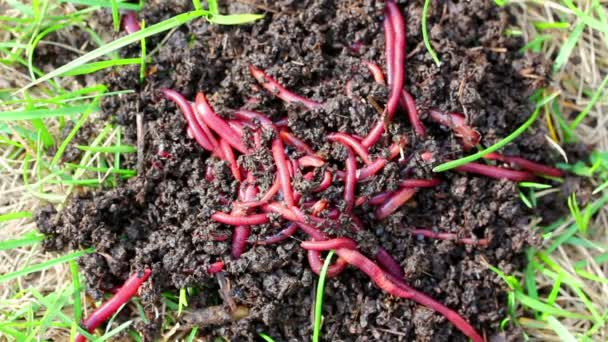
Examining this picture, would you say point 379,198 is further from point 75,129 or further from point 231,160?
point 75,129

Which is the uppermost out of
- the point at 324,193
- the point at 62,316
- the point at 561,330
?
the point at 324,193

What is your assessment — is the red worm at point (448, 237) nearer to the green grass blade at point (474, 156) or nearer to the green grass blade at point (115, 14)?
the green grass blade at point (474, 156)

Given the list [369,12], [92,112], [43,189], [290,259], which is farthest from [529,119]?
[43,189]

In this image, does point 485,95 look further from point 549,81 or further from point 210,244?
point 210,244

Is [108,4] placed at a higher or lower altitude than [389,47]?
higher

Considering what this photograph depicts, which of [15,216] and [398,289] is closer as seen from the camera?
[398,289]

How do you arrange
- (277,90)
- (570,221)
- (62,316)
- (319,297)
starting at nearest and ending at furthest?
(319,297), (62,316), (277,90), (570,221)

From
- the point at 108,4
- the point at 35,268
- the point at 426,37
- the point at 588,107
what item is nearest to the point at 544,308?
the point at 588,107
